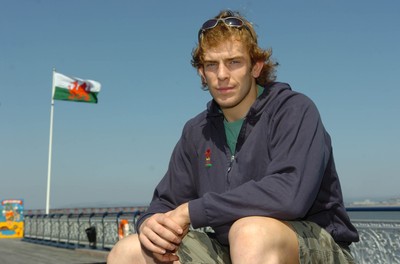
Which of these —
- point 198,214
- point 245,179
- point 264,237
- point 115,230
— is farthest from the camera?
point 115,230

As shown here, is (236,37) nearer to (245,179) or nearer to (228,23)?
(228,23)

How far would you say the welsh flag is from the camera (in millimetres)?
25078

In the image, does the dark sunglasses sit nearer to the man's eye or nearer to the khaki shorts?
the man's eye

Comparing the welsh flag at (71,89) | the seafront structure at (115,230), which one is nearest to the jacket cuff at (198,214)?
the seafront structure at (115,230)

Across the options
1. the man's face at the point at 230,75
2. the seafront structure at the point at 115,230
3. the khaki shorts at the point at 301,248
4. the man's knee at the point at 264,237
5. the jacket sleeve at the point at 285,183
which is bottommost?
the seafront structure at the point at 115,230

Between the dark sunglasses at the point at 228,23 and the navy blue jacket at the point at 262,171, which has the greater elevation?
the dark sunglasses at the point at 228,23

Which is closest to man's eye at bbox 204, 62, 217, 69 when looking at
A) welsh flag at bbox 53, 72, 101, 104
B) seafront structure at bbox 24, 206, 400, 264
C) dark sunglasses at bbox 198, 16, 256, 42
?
dark sunglasses at bbox 198, 16, 256, 42

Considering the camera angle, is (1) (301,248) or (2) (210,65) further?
(2) (210,65)

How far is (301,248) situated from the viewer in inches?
75.1

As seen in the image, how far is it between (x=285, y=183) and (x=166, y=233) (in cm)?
51

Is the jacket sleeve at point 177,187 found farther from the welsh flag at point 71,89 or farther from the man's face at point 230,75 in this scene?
the welsh flag at point 71,89

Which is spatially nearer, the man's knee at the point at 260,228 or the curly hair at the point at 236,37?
the man's knee at the point at 260,228

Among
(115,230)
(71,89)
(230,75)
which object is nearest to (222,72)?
(230,75)

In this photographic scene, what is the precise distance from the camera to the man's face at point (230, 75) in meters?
2.39
